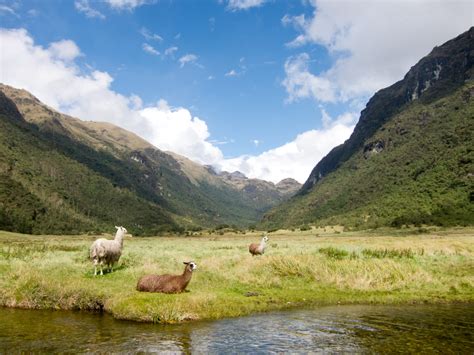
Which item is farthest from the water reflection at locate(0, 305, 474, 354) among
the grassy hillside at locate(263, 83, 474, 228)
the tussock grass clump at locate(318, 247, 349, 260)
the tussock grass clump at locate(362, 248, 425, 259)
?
the grassy hillside at locate(263, 83, 474, 228)

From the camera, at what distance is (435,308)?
814 inches

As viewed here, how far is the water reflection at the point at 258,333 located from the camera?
13.7 m

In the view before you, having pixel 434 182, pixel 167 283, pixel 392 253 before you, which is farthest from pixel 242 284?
pixel 434 182

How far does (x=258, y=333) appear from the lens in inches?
611

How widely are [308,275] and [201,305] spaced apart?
10.2 metres

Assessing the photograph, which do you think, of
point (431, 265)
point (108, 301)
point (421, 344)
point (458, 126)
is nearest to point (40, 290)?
point (108, 301)

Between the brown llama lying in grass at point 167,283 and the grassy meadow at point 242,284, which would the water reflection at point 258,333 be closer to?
the grassy meadow at point 242,284

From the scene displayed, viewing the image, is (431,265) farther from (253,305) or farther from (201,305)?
(201,305)

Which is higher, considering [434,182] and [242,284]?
[434,182]

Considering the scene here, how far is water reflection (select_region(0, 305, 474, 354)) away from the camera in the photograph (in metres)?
13.7

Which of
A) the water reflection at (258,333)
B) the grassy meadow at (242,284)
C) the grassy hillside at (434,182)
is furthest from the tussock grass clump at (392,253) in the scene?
the grassy hillside at (434,182)

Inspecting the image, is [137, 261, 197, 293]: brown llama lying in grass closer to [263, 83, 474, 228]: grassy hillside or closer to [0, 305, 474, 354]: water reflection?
[0, 305, 474, 354]: water reflection

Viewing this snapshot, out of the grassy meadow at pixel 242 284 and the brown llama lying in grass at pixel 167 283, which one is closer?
the grassy meadow at pixel 242 284

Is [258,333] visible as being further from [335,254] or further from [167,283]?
[335,254]
